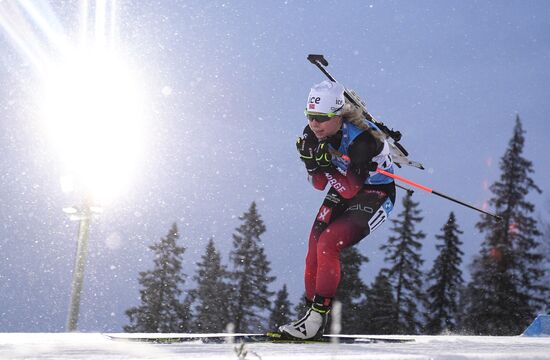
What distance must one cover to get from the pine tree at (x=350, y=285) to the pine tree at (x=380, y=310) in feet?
3.03

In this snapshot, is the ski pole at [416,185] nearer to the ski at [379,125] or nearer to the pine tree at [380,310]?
the ski at [379,125]

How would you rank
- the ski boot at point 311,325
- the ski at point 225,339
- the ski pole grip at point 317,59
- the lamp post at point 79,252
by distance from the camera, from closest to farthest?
1. the ski at point 225,339
2. the ski boot at point 311,325
3. the ski pole grip at point 317,59
4. the lamp post at point 79,252

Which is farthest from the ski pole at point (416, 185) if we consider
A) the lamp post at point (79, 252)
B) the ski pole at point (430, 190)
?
the lamp post at point (79, 252)

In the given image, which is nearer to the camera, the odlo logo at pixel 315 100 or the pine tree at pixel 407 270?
the odlo logo at pixel 315 100

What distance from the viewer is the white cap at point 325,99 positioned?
568 cm

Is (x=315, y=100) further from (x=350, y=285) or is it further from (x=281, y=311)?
(x=281, y=311)

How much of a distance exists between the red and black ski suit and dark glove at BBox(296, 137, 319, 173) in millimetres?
93

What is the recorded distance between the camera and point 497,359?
2.93 metres

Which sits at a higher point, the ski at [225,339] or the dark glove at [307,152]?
the dark glove at [307,152]

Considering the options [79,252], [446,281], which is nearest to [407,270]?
[446,281]

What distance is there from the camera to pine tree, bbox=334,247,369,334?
35031mm

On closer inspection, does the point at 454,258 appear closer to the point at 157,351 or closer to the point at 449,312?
the point at 449,312

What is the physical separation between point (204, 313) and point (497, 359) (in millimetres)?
37772

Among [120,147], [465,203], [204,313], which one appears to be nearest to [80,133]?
[120,147]
